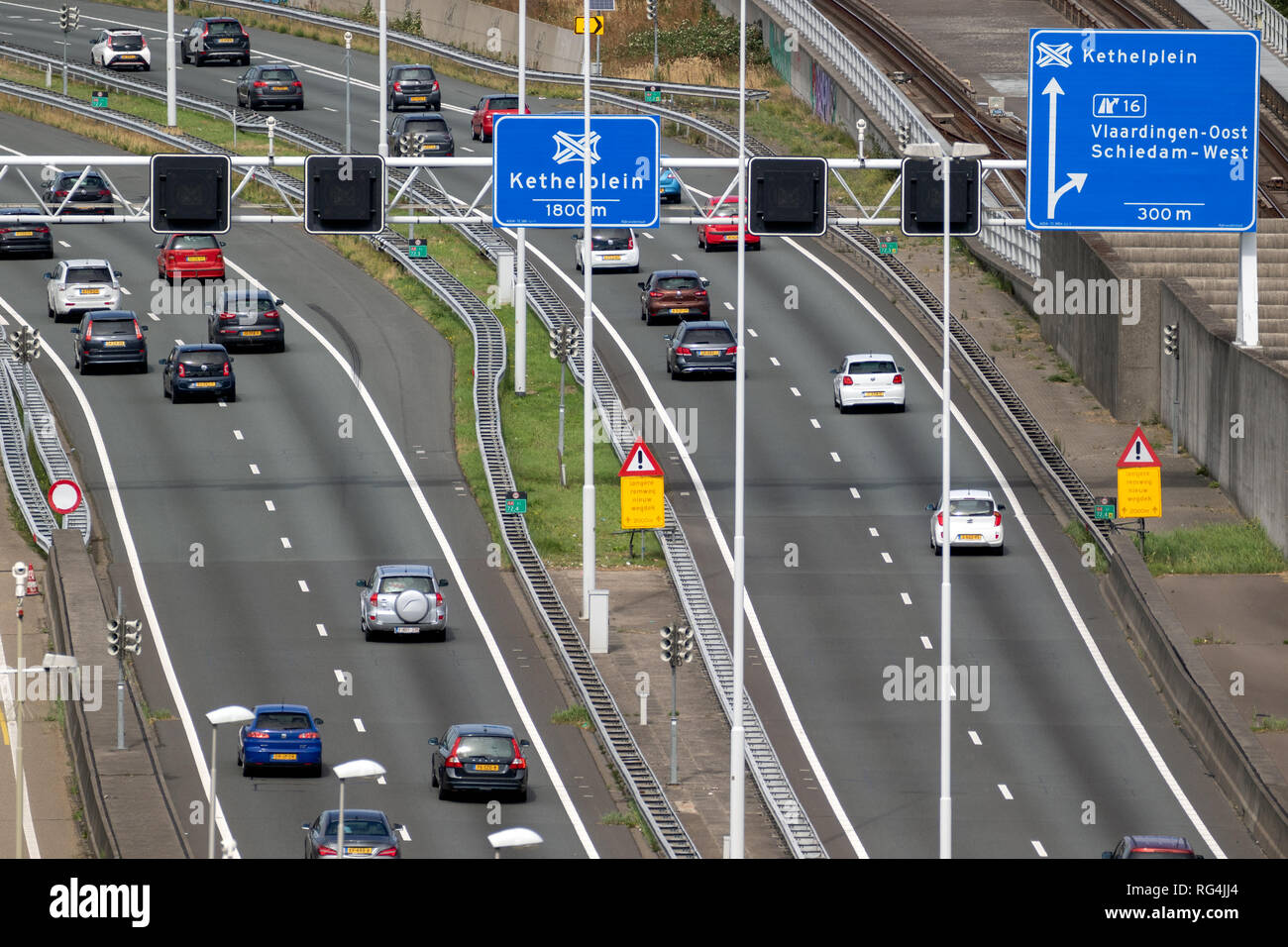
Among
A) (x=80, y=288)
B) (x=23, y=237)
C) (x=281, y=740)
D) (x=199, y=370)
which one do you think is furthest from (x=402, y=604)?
(x=23, y=237)

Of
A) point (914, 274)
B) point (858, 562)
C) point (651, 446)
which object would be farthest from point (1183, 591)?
point (914, 274)

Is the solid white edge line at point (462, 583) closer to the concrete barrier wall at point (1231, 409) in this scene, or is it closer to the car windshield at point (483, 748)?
the car windshield at point (483, 748)

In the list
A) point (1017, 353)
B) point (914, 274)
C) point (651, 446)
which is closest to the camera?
point (651, 446)

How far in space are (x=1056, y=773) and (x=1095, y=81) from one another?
1396cm

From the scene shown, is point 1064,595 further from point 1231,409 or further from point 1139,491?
point 1231,409

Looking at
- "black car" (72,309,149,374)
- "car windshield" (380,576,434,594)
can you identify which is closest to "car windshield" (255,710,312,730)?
"car windshield" (380,576,434,594)

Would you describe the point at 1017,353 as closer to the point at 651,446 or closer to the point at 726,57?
the point at 651,446

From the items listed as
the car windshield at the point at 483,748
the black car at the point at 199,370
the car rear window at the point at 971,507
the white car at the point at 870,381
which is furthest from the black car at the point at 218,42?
the car windshield at the point at 483,748

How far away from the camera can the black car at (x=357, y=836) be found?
30.6 meters

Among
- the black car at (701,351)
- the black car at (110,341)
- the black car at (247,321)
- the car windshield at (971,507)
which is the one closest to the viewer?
the car windshield at (971,507)

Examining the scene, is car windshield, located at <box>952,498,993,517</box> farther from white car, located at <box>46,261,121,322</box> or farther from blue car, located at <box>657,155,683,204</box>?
white car, located at <box>46,261,121,322</box>

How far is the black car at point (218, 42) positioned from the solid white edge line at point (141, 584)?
29.8m

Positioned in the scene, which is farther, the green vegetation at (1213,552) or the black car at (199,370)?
the black car at (199,370)

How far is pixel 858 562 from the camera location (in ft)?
154
